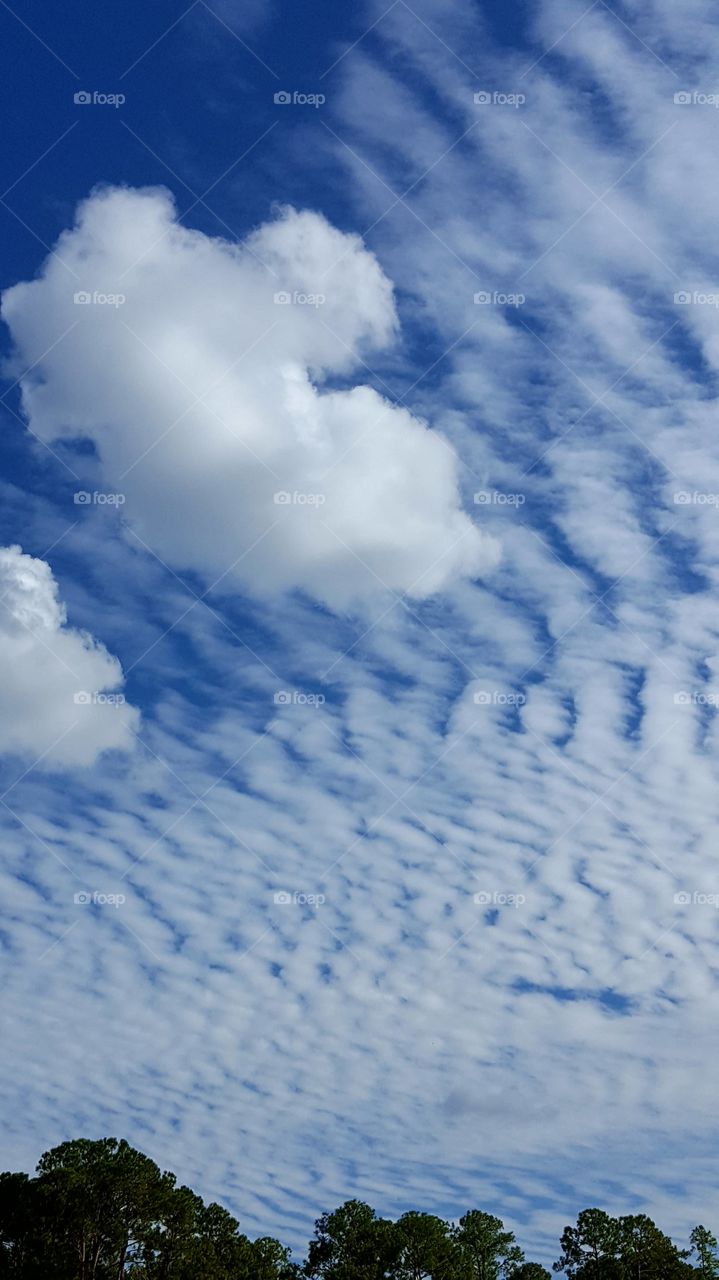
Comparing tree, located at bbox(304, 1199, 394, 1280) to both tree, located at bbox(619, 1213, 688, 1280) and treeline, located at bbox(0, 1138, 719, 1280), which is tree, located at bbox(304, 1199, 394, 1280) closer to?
treeline, located at bbox(0, 1138, 719, 1280)

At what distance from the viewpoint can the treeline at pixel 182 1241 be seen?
69.8 m

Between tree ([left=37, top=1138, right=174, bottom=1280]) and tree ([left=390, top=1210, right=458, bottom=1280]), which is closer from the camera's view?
tree ([left=37, top=1138, right=174, bottom=1280])

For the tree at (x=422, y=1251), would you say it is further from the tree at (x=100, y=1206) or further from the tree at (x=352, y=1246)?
the tree at (x=100, y=1206)

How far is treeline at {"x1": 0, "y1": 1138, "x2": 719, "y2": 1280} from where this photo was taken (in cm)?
6975

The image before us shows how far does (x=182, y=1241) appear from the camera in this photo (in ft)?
238

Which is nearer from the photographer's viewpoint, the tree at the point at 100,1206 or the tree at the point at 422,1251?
the tree at the point at 100,1206

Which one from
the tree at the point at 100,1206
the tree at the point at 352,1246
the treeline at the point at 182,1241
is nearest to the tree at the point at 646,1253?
the treeline at the point at 182,1241

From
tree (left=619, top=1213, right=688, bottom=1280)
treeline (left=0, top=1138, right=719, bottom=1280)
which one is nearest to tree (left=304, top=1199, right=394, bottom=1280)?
treeline (left=0, top=1138, right=719, bottom=1280)

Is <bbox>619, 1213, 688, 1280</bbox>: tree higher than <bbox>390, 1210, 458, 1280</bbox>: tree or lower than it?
higher

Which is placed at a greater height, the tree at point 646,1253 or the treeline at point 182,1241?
the tree at point 646,1253

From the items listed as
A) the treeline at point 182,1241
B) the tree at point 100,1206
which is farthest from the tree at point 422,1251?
the tree at point 100,1206

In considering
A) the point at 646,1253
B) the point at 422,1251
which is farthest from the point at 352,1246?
the point at 646,1253

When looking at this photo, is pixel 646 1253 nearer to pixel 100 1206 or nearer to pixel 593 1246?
pixel 593 1246

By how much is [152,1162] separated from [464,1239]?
28519 mm
